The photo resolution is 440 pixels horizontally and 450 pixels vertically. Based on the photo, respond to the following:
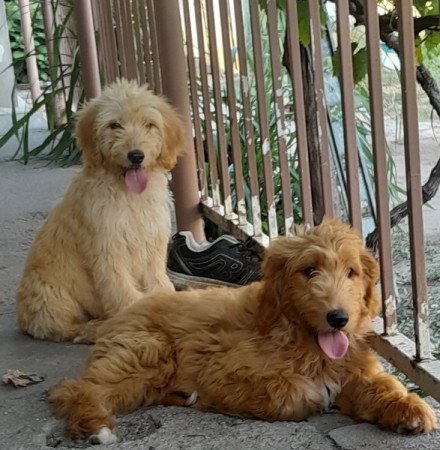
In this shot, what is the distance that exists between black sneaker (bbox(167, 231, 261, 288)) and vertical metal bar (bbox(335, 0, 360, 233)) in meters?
1.05

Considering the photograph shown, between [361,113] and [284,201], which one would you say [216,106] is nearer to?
[284,201]

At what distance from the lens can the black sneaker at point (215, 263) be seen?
3.96 metres

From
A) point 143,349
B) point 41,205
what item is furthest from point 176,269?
point 41,205

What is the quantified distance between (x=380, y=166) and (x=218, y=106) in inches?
72.1

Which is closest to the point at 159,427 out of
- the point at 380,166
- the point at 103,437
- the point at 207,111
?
the point at 103,437

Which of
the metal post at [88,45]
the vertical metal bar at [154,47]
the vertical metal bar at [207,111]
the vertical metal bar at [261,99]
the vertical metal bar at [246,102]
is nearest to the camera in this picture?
the vertical metal bar at [261,99]

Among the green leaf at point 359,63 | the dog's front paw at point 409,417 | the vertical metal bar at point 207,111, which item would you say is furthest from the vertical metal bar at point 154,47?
the dog's front paw at point 409,417

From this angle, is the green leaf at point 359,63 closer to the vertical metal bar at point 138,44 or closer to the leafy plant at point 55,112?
the vertical metal bar at point 138,44

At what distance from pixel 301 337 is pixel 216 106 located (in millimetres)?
2035

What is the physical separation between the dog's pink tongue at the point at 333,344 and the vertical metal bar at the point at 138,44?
324 cm

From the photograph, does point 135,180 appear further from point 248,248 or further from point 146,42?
point 146,42

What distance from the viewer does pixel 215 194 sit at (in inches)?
186

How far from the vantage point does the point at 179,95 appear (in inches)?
185

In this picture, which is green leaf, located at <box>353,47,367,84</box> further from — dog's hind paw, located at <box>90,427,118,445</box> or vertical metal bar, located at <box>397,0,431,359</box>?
dog's hind paw, located at <box>90,427,118,445</box>
